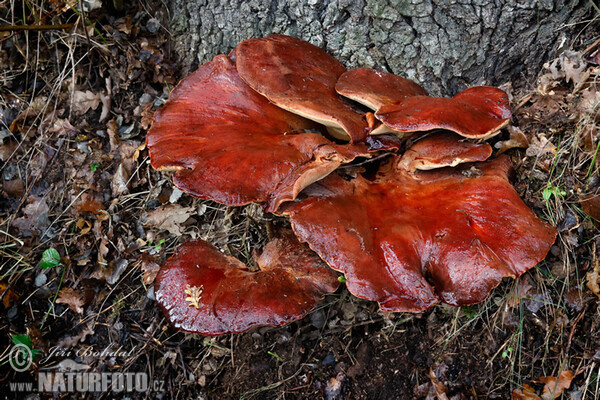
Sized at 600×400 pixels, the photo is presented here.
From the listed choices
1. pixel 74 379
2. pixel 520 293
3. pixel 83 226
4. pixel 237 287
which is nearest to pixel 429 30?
pixel 520 293

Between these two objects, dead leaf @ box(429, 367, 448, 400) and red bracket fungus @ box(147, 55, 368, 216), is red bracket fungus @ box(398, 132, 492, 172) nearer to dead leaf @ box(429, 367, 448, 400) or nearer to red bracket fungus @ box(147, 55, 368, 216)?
red bracket fungus @ box(147, 55, 368, 216)

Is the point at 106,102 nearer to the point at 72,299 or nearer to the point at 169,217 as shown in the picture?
the point at 169,217

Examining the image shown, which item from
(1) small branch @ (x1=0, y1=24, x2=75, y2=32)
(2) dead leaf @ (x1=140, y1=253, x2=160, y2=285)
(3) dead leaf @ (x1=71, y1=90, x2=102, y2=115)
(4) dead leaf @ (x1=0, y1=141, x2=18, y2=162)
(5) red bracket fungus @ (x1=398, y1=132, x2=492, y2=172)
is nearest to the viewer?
(5) red bracket fungus @ (x1=398, y1=132, x2=492, y2=172)

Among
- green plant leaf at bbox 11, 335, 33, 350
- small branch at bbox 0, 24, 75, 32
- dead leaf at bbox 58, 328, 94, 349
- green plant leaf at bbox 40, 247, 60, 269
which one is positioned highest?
small branch at bbox 0, 24, 75, 32

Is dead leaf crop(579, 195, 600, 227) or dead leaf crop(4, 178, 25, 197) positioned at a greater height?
dead leaf crop(579, 195, 600, 227)

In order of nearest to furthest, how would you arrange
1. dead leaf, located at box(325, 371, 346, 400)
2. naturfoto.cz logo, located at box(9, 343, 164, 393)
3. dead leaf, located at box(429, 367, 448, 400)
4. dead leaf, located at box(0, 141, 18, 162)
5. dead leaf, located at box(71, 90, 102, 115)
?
dead leaf, located at box(429, 367, 448, 400), dead leaf, located at box(325, 371, 346, 400), naturfoto.cz logo, located at box(9, 343, 164, 393), dead leaf, located at box(0, 141, 18, 162), dead leaf, located at box(71, 90, 102, 115)

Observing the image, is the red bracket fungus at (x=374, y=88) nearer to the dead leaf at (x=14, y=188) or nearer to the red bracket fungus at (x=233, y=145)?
the red bracket fungus at (x=233, y=145)

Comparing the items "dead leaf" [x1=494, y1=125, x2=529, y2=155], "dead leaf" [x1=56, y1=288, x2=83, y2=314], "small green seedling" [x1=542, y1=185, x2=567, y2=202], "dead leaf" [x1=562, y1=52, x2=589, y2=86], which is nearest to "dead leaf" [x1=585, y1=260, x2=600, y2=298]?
"small green seedling" [x1=542, y1=185, x2=567, y2=202]
